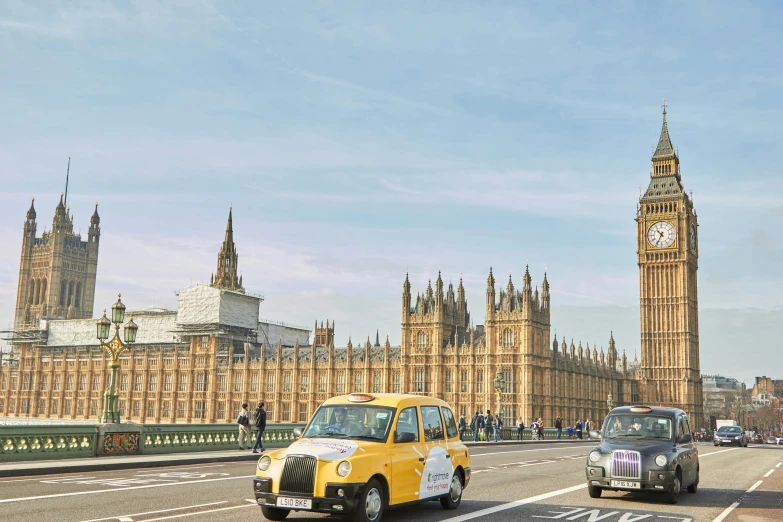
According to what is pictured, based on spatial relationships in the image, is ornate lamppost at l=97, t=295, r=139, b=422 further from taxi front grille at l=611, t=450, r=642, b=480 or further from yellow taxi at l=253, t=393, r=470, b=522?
taxi front grille at l=611, t=450, r=642, b=480

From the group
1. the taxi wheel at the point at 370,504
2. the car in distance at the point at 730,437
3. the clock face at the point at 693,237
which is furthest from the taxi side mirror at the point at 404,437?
A: the clock face at the point at 693,237

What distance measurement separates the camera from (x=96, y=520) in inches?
488

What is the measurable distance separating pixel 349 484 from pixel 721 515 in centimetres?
752

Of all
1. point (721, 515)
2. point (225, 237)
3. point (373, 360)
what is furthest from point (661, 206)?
point (721, 515)

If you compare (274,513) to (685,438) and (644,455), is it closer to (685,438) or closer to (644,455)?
(644,455)

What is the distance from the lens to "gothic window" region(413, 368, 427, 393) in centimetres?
8862

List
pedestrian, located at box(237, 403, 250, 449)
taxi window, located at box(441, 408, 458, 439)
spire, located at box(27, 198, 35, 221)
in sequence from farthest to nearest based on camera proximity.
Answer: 1. spire, located at box(27, 198, 35, 221)
2. pedestrian, located at box(237, 403, 250, 449)
3. taxi window, located at box(441, 408, 458, 439)

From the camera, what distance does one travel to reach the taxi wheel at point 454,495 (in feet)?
48.2

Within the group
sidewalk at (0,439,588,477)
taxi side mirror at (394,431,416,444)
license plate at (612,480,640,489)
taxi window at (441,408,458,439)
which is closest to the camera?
taxi side mirror at (394,431,416,444)

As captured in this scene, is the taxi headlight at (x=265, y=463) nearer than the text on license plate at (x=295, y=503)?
No

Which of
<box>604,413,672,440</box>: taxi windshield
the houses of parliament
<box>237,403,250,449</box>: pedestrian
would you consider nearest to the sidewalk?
<box>237,403,250,449</box>: pedestrian

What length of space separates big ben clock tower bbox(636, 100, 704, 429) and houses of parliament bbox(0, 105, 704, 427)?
15 centimetres

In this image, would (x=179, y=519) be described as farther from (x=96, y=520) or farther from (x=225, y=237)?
(x=225, y=237)

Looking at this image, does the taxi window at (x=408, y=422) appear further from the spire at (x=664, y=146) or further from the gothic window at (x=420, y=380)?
the spire at (x=664, y=146)
